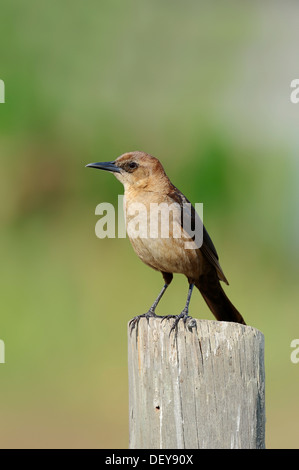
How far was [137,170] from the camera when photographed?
4988 mm

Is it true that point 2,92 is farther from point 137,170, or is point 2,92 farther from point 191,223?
point 191,223

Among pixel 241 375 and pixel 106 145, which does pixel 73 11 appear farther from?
pixel 241 375

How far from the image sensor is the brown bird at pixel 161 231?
15.5 ft

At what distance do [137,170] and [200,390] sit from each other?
80.1 inches

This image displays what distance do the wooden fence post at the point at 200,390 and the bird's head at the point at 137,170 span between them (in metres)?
1.62

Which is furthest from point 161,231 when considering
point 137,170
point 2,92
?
point 2,92

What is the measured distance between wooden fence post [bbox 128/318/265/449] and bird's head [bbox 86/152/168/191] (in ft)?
5.31

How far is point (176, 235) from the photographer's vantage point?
475cm

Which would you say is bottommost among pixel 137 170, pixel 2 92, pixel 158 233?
pixel 158 233

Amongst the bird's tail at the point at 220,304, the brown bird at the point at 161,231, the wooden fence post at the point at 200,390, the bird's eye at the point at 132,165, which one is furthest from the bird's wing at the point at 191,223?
the wooden fence post at the point at 200,390

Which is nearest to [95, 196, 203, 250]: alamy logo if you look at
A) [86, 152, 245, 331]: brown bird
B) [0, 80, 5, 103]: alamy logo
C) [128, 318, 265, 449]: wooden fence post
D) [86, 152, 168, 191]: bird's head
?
[86, 152, 245, 331]: brown bird

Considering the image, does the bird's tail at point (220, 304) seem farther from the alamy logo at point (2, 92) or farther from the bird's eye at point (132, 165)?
the alamy logo at point (2, 92)

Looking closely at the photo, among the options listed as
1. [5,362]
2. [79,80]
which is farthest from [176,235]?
[79,80]

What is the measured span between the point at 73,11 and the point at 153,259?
7.12 metres
